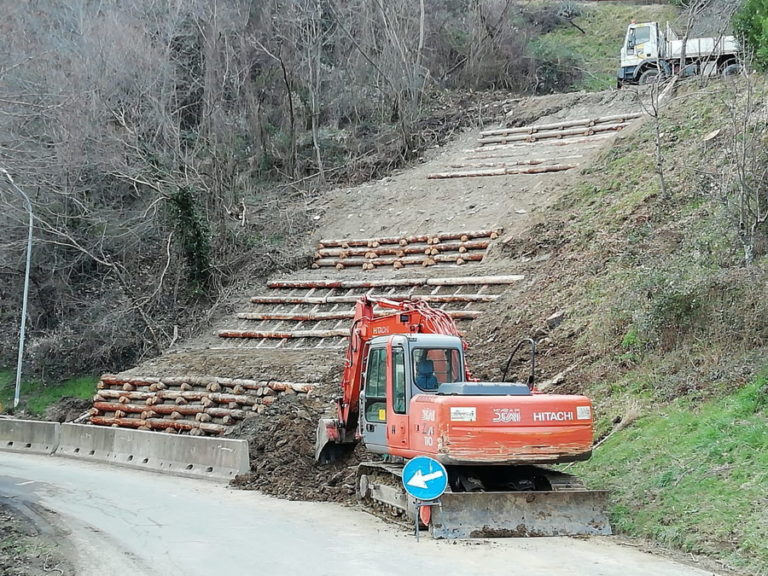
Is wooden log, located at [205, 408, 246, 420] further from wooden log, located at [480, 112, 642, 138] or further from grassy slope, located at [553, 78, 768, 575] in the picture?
wooden log, located at [480, 112, 642, 138]

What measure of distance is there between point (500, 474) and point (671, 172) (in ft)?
42.9

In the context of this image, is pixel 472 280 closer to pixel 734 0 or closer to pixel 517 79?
pixel 734 0

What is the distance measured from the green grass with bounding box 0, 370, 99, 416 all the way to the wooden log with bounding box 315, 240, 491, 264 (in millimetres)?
8841

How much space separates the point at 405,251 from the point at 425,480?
17.8m

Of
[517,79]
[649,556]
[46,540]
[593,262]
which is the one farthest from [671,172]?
[517,79]

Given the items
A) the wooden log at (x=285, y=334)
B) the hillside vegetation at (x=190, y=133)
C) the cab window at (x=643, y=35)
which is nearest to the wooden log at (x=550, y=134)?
the hillside vegetation at (x=190, y=133)

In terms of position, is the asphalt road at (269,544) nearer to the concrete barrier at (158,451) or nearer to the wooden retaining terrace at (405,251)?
the concrete barrier at (158,451)

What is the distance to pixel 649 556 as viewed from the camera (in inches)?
396

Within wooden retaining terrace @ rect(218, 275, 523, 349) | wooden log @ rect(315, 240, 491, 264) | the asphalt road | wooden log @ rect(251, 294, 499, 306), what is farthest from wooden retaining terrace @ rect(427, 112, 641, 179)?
the asphalt road

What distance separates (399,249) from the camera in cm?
2814

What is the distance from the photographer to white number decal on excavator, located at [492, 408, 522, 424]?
11.2 metres

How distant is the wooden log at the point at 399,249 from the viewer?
2658cm

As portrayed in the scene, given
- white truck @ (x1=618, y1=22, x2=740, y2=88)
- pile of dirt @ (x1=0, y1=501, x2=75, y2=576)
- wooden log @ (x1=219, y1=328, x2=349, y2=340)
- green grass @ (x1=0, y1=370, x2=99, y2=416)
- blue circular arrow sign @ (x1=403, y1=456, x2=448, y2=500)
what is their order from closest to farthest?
pile of dirt @ (x1=0, y1=501, x2=75, y2=576) → blue circular arrow sign @ (x1=403, y1=456, x2=448, y2=500) → wooden log @ (x1=219, y1=328, x2=349, y2=340) → green grass @ (x1=0, y1=370, x2=99, y2=416) → white truck @ (x1=618, y1=22, x2=740, y2=88)

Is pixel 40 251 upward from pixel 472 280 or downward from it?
upward
